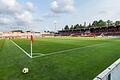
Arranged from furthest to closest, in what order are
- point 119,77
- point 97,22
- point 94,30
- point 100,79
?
point 97,22
point 94,30
point 119,77
point 100,79

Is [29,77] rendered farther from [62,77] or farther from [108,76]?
[108,76]

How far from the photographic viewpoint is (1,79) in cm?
544

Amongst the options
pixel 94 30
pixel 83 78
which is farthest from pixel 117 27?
pixel 83 78

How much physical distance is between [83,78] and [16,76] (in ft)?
6.63

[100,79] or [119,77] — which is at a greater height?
[100,79]

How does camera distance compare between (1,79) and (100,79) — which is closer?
(100,79)

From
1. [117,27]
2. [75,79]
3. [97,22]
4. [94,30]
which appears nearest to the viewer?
[75,79]

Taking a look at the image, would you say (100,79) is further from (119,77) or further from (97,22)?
(97,22)

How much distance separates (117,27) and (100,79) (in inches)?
3733

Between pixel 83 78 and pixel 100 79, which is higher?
pixel 100 79

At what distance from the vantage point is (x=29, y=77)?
5.61 m

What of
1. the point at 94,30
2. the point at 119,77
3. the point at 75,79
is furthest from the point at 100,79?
the point at 94,30

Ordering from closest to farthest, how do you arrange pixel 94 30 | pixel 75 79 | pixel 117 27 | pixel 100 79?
pixel 100 79 → pixel 75 79 → pixel 117 27 → pixel 94 30

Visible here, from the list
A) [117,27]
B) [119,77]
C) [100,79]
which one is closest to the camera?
[100,79]
